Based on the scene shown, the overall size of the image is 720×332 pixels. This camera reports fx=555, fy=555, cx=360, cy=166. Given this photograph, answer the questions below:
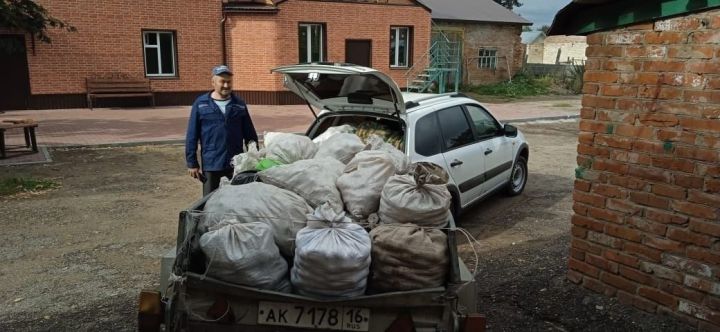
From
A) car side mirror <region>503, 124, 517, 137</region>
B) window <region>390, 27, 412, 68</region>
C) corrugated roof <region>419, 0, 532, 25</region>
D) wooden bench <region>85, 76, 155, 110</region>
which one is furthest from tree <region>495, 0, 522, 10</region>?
car side mirror <region>503, 124, 517, 137</region>

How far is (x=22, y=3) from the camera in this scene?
8750 mm

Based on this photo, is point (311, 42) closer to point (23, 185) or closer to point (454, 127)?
point (23, 185)

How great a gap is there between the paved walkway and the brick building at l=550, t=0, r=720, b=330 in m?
10.0

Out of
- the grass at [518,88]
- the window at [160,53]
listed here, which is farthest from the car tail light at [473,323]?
the grass at [518,88]

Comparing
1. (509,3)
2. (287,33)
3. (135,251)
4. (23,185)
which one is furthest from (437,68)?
(509,3)

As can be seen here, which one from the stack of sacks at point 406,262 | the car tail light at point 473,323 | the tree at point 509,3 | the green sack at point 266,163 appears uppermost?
the tree at point 509,3

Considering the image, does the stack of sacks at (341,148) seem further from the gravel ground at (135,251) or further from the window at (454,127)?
the window at (454,127)

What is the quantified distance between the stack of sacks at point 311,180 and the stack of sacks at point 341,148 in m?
0.50

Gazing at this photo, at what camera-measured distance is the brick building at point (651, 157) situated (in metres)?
3.17

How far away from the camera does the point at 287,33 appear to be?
20109mm

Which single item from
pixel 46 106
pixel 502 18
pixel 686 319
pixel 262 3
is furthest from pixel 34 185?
pixel 502 18

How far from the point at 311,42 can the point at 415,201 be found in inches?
748

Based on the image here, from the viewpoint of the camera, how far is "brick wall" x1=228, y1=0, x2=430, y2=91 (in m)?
19.9

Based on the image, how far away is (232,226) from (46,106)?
1796cm
